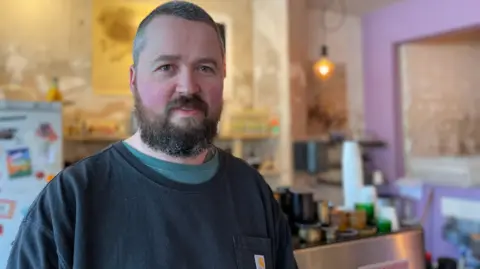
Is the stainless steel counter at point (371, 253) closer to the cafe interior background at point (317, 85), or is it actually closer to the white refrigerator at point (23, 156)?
the white refrigerator at point (23, 156)

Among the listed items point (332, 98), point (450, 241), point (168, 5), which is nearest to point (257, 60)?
point (332, 98)

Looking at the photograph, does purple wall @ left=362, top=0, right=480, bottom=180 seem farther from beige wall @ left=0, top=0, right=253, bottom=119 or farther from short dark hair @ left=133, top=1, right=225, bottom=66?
short dark hair @ left=133, top=1, right=225, bottom=66

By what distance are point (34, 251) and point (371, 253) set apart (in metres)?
0.97

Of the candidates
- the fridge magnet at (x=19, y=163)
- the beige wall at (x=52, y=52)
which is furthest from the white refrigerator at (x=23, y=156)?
the beige wall at (x=52, y=52)

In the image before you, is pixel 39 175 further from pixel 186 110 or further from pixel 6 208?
pixel 186 110

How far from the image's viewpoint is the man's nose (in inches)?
28.3

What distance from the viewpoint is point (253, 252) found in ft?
2.59

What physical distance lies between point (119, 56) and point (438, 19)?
217cm

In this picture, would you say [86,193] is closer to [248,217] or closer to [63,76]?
[248,217]

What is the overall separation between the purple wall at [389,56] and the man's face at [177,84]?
2737 mm

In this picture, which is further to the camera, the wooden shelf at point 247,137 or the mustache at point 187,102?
the wooden shelf at point 247,137

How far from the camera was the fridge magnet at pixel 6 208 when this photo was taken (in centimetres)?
182

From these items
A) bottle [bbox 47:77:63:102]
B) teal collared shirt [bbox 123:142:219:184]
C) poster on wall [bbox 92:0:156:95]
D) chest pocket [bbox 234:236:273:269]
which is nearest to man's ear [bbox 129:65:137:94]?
teal collared shirt [bbox 123:142:219:184]

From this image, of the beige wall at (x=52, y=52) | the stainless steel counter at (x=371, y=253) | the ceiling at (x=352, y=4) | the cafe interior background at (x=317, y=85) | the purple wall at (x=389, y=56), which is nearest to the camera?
the stainless steel counter at (x=371, y=253)
